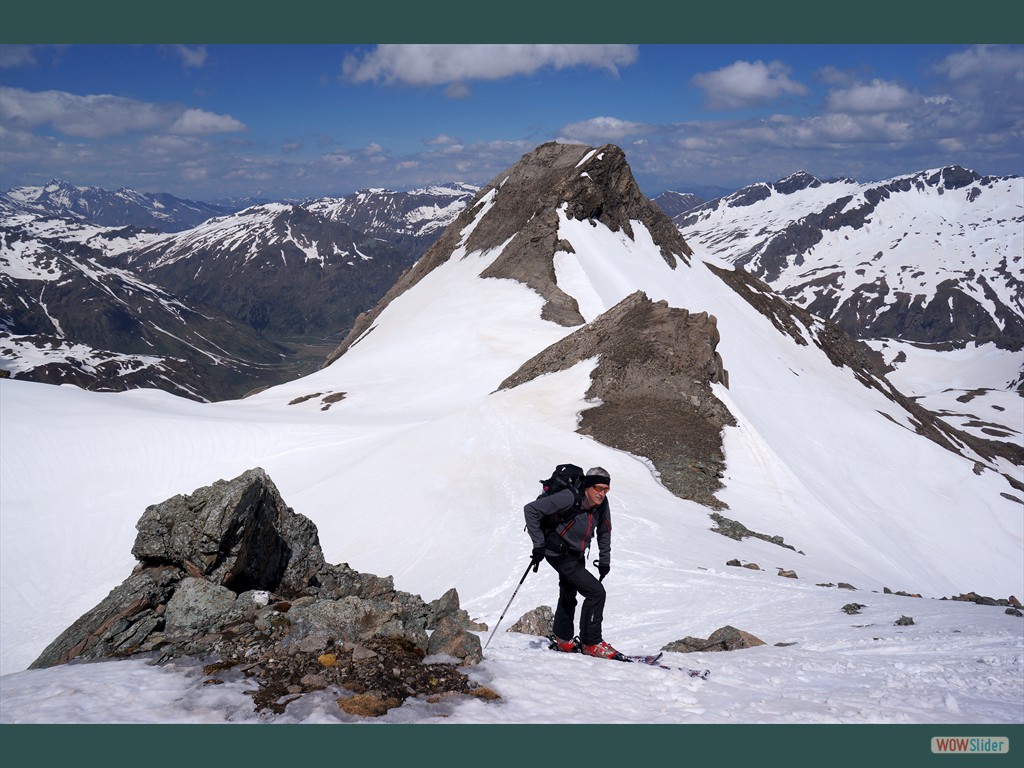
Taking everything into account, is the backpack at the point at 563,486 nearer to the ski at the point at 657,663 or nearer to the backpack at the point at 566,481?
the backpack at the point at 566,481

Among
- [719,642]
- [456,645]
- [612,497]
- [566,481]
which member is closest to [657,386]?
[612,497]

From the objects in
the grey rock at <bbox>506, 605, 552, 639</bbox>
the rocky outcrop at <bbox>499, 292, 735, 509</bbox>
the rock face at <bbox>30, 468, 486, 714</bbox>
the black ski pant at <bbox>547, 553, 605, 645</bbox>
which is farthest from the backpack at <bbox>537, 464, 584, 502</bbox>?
the rocky outcrop at <bbox>499, 292, 735, 509</bbox>

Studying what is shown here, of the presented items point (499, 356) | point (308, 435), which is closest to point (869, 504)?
point (499, 356)

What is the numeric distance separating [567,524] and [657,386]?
2406cm

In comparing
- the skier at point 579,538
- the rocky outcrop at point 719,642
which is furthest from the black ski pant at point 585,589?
the rocky outcrop at point 719,642

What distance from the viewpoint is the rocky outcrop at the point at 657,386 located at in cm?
3020

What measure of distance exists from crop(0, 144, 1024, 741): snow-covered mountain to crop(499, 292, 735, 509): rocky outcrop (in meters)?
0.16

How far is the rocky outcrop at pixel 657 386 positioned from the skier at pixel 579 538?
54.6 ft

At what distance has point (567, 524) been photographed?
→ 1133cm

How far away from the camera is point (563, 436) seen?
30.9 metres

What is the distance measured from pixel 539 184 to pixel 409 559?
63.9 metres

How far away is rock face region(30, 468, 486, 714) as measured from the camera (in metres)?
9.15

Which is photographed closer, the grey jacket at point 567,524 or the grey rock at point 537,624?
the grey jacket at point 567,524

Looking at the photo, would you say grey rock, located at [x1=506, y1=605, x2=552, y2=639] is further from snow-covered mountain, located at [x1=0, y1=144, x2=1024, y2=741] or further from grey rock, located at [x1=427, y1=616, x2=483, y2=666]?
grey rock, located at [x1=427, y1=616, x2=483, y2=666]
